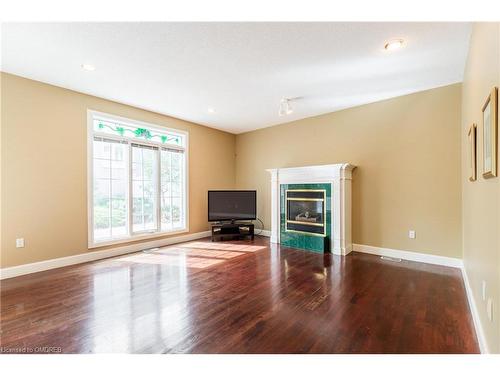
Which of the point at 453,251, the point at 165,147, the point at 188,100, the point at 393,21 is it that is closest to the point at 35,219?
the point at 165,147

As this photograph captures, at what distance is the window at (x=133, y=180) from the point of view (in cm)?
398

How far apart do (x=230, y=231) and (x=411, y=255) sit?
3.39 m

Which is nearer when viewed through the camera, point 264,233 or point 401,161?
point 401,161

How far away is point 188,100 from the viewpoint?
405 centimetres

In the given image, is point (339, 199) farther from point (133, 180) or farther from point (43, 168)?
point (43, 168)

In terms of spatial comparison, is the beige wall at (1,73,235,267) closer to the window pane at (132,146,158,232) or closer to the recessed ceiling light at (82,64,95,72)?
the window pane at (132,146,158,232)

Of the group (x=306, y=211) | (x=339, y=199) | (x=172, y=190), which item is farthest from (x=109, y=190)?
(x=339, y=199)

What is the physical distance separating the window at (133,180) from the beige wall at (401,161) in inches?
113

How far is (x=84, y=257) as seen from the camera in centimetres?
378

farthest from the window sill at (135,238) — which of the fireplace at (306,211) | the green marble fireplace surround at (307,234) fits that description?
the fireplace at (306,211)

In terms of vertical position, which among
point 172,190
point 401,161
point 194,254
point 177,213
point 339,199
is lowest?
point 194,254

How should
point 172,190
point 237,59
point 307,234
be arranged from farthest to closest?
1. point 172,190
2. point 307,234
3. point 237,59

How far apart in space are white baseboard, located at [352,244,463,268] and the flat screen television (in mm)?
2298

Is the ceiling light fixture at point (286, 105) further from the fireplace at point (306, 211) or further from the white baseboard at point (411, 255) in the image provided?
the white baseboard at point (411, 255)
